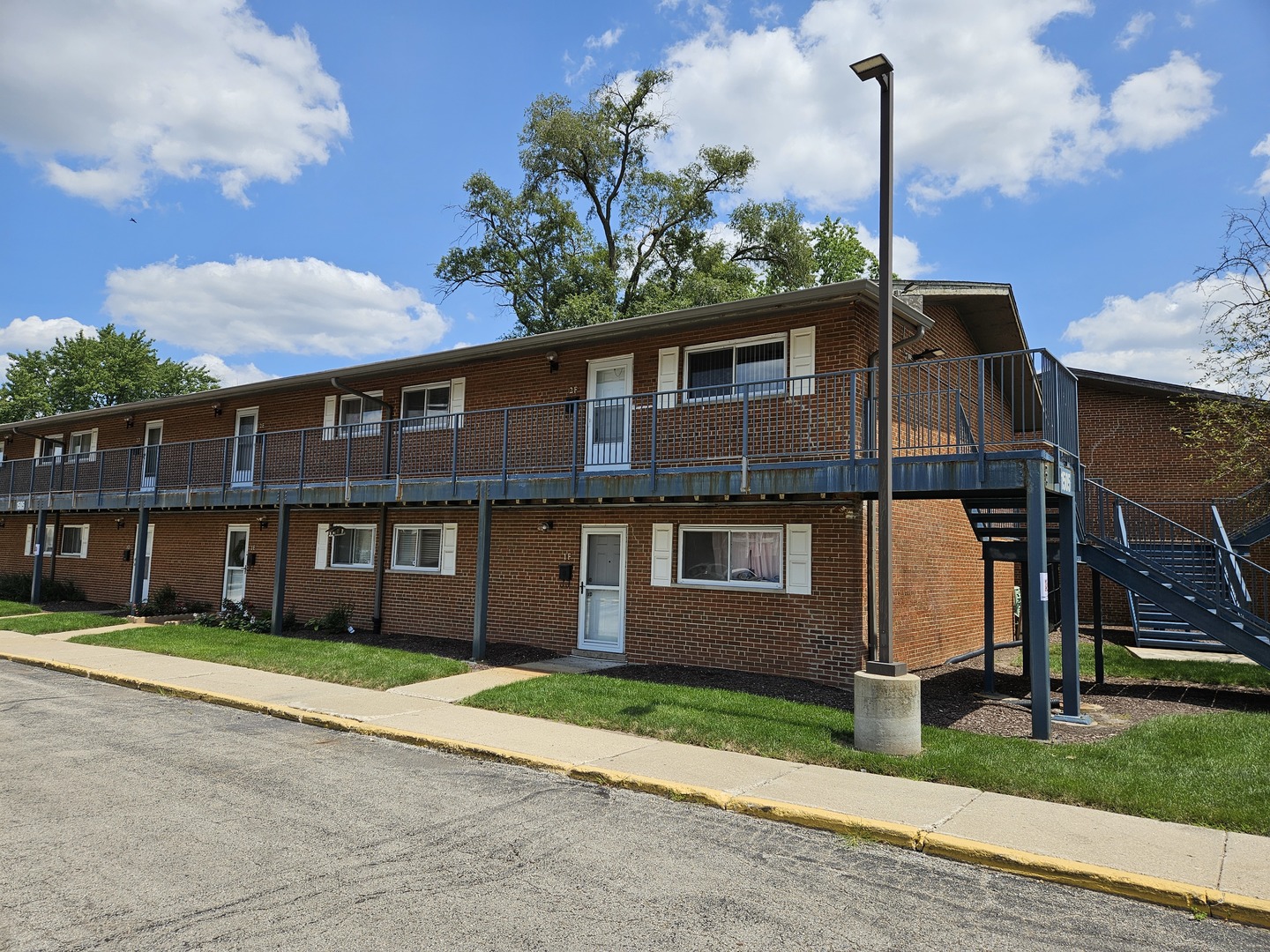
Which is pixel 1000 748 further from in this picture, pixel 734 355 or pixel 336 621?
pixel 336 621

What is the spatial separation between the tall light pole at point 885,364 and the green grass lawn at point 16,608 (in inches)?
801

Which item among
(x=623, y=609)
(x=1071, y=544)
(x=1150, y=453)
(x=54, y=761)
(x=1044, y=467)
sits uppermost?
(x=1150, y=453)

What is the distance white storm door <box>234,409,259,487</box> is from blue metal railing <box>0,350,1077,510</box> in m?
0.04

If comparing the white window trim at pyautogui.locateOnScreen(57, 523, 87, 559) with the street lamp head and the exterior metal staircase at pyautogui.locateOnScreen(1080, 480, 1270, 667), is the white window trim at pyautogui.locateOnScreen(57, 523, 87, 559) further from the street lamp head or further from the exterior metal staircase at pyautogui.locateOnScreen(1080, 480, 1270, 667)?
the exterior metal staircase at pyautogui.locateOnScreen(1080, 480, 1270, 667)

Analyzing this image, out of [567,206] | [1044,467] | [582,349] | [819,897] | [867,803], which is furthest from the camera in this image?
[567,206]

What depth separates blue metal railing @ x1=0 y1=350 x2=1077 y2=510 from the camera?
1036 centimetres

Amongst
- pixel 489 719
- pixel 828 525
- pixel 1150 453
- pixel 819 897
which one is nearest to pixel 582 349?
pixel 828 525

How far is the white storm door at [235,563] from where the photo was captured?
62.9 feet

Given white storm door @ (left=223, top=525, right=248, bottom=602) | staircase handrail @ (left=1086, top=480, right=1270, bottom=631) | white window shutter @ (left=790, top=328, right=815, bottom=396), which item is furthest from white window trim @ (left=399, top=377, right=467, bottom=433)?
staircase handrail @ (left=1086, top=480, right=1270, bottom=631)

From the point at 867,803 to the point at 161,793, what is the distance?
528 cm

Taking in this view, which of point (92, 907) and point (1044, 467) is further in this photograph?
point (1044, 467)

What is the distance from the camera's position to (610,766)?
23.6 ft

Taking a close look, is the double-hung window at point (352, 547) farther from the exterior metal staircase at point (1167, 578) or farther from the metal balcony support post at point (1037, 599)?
the metal balcony support post at point (1037, 599)

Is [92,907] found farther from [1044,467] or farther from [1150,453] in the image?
[1150,453]
